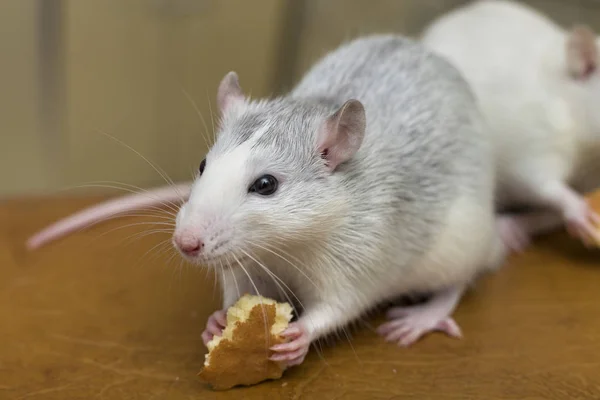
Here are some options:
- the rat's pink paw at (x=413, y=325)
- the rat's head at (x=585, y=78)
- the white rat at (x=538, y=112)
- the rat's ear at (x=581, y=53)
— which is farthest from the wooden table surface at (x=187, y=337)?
the rat's ear at (x=581, y=53)

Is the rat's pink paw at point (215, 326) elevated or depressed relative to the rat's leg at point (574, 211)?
depressed

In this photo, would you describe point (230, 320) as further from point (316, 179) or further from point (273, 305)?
point (316, 179)

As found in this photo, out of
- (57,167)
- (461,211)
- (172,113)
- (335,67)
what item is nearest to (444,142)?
(461,211)

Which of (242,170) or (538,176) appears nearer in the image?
(242,170)

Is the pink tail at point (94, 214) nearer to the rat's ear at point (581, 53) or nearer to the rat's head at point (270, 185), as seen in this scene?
the rat's head at point (270, 185)

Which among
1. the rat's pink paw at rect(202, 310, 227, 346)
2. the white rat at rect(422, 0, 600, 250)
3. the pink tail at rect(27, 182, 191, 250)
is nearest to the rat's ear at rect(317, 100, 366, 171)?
the rat's pink paw at rect(202, 310, 227, 346)

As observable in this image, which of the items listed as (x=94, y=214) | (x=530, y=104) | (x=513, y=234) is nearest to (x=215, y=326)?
(x=94, y=214)

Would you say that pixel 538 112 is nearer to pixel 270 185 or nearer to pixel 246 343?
pixel 270 185

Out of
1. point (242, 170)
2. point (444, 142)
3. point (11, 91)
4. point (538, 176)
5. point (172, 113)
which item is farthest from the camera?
point (172, 113)
